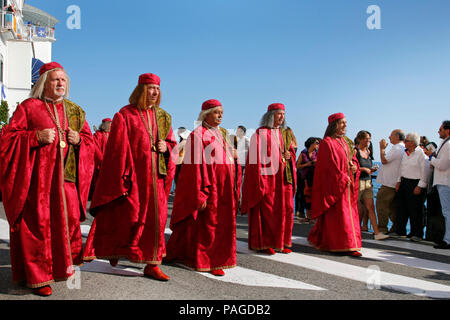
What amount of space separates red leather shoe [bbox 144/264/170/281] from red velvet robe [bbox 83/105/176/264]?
0.10 meters

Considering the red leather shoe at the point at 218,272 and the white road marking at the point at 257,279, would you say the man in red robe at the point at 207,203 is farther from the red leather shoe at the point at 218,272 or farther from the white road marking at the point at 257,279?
the white road marking at the point at 257,279

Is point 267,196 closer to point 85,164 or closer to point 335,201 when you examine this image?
point 335,201

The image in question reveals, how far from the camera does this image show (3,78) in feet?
88.7

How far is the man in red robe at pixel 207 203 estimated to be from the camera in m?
5.17

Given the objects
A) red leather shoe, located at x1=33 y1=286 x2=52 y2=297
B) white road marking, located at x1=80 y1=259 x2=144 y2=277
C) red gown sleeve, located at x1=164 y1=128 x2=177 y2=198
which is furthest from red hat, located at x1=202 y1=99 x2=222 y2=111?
red leather shoe, located at x1=33 y1=286 x2=52 y2=297

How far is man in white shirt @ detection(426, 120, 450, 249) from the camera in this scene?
287 inches

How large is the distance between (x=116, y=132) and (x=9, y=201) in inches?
49.9

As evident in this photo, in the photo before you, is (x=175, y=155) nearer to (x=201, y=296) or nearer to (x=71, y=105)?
(x=71, y=105)

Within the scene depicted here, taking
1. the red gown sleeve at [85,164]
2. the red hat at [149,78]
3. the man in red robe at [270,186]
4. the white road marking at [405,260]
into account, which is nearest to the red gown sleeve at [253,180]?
the man in red robe at [270,186]

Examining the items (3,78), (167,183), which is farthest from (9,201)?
(3,78)

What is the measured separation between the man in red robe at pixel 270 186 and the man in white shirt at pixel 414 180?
9.37ft

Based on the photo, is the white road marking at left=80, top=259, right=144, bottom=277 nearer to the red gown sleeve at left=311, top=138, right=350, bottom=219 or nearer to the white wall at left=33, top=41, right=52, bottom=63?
the red gown sleeve at left=311, top=138, right=350, bottom=219

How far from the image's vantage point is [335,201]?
6645 millimetres

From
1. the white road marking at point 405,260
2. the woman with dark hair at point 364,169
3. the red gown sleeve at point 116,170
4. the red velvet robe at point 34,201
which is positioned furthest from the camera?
the woman with dark hair at point 364,169
